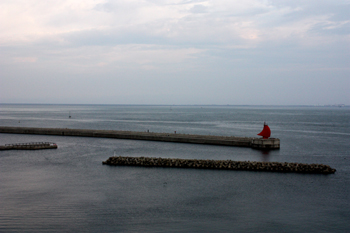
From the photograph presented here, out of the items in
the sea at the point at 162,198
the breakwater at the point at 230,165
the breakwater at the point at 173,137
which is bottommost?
the sea at the point at 162,198

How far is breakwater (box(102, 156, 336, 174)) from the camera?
42031mm

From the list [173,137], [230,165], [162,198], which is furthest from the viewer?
[173,137]

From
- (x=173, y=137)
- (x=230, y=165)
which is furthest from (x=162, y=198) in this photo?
(x=173, y=137)

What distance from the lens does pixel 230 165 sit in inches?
1688

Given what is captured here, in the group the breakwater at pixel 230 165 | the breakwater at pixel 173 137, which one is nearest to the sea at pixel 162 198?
the breakwater at pixel 230 165

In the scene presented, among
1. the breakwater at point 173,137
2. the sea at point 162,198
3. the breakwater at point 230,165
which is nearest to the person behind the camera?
the sea at point 162,198

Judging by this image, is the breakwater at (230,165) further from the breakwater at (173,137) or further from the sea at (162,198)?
the breakwater at (173,137)

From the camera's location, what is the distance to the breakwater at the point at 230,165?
1655 inches

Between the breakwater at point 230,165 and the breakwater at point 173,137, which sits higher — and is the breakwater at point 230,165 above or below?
below

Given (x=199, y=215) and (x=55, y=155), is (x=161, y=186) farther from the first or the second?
(x=55, y=155)

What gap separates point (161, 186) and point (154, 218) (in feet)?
28.6

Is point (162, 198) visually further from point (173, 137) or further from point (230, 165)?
point (173, 137)

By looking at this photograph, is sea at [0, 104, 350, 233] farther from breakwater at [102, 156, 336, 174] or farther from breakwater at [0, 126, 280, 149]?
breakwater at [0, 126, 280, 149]

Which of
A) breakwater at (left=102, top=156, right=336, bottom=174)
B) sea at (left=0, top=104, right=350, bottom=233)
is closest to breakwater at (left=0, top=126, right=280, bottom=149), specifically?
sea at (left=0, top=104, right=350, bottom=233)
